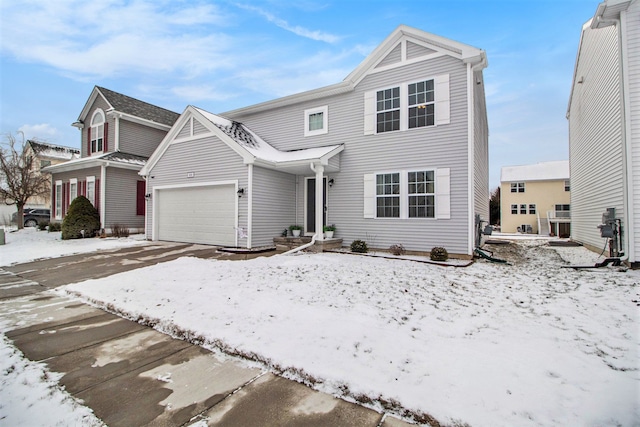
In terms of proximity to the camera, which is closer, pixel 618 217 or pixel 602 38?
pixel 618 217

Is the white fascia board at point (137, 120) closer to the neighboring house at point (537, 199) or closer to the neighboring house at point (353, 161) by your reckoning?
the neighboring house at point (353, 161)

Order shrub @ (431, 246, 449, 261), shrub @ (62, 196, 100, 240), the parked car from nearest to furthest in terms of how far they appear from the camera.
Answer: shrub @ (431, 246, 449, 261)
shrub @ (62, 196, 100, 240)
the parked car

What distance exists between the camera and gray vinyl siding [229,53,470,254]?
880 cm

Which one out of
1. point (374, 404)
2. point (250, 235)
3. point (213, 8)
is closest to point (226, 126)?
point (213, 8)

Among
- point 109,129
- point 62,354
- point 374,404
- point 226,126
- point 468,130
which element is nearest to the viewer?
point 374,404

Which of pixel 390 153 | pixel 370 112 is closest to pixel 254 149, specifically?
pixel 370 112

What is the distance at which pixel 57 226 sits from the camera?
54.4 ft

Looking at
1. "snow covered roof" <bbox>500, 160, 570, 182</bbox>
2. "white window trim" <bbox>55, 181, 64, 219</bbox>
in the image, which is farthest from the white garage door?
"snow covered roof" <bbox>500, 160, 570, 182</bbox>

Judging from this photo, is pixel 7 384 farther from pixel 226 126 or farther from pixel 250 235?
pixel 226 126

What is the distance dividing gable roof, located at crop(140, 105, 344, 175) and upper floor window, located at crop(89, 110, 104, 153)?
7055 millimetres

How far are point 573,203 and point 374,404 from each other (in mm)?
17900

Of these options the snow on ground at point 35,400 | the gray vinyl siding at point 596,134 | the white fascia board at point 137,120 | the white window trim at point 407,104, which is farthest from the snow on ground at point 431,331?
the white fascia board at point 137,120

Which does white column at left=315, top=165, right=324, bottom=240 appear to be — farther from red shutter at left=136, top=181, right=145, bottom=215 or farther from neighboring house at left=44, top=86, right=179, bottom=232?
red shutter at left=136, top=181, right=145, bottom=215

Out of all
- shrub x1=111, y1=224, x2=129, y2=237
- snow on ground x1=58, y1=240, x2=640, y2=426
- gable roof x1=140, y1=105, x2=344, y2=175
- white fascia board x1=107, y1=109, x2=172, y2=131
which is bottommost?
snow on ground x1=58, y1=240, x2=640, y2=426
